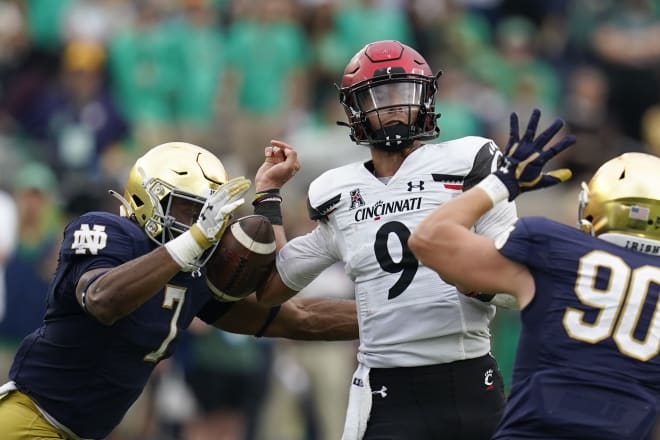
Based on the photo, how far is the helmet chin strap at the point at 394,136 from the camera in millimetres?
5188

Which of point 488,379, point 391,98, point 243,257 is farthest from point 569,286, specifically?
point 243,257

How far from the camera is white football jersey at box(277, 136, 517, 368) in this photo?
197 inches

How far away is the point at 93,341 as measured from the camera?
5219mm

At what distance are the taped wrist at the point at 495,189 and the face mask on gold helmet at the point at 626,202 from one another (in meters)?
Answer: 0.32

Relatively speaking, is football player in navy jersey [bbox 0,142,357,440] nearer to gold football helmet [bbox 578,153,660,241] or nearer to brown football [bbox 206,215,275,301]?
brown football [bbox 206,215,275,301]

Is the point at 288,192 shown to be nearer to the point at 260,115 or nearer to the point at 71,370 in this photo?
the point at 260,115

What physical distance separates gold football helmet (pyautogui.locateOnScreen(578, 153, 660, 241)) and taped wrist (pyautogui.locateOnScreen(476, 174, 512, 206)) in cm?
32

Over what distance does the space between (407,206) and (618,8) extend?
345 inches

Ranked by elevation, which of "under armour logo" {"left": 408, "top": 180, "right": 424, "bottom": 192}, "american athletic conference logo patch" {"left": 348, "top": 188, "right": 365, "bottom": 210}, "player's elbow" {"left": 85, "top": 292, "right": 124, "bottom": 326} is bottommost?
"player's elbow" {"left": 85, "top": 292, "right": 124, "bottom": 326}

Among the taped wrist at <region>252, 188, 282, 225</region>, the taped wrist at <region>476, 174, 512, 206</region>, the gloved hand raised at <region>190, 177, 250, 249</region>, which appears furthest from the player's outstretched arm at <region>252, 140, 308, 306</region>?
the taped wrist at <region>476, 174, 512, 206</region>

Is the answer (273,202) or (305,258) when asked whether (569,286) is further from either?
(273,202)

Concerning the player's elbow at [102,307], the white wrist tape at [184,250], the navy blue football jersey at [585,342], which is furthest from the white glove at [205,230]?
the navy blue football jersey at [585,342]

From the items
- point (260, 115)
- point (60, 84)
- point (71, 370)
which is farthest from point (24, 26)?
point (71, 370)

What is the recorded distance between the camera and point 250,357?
31.5 ft
